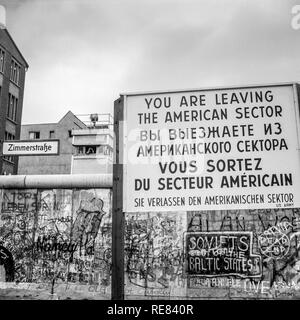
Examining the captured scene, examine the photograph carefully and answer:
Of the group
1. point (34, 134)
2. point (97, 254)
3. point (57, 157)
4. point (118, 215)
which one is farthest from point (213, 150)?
point (34, 134)

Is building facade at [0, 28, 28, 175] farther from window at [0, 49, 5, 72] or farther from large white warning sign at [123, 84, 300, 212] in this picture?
large white warning sign at [123, 84, 300, 212]

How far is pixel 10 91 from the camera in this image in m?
37.2

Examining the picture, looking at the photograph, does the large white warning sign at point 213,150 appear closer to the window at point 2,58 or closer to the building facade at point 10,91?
the building facade at point 10,91

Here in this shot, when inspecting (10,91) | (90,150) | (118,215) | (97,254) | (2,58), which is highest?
(2,58)

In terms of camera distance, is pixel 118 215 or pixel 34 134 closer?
pixel 118 215

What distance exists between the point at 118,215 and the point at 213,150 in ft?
3.74

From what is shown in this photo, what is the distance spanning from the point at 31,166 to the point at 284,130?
168ft

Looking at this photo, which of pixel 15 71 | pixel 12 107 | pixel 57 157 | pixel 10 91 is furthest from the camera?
pixel 57 157

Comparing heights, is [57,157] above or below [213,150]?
above

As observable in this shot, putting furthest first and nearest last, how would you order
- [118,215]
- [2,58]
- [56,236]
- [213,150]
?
[2,58] → [56,236] → [213,150] → [118,215]

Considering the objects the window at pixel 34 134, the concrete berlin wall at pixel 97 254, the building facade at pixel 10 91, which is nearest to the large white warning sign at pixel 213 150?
the concrete berlin wall at pixel 97 254

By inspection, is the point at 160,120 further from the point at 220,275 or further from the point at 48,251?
the point at 48,251

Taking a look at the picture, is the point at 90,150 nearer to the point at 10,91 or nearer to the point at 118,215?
the point at 10,91
